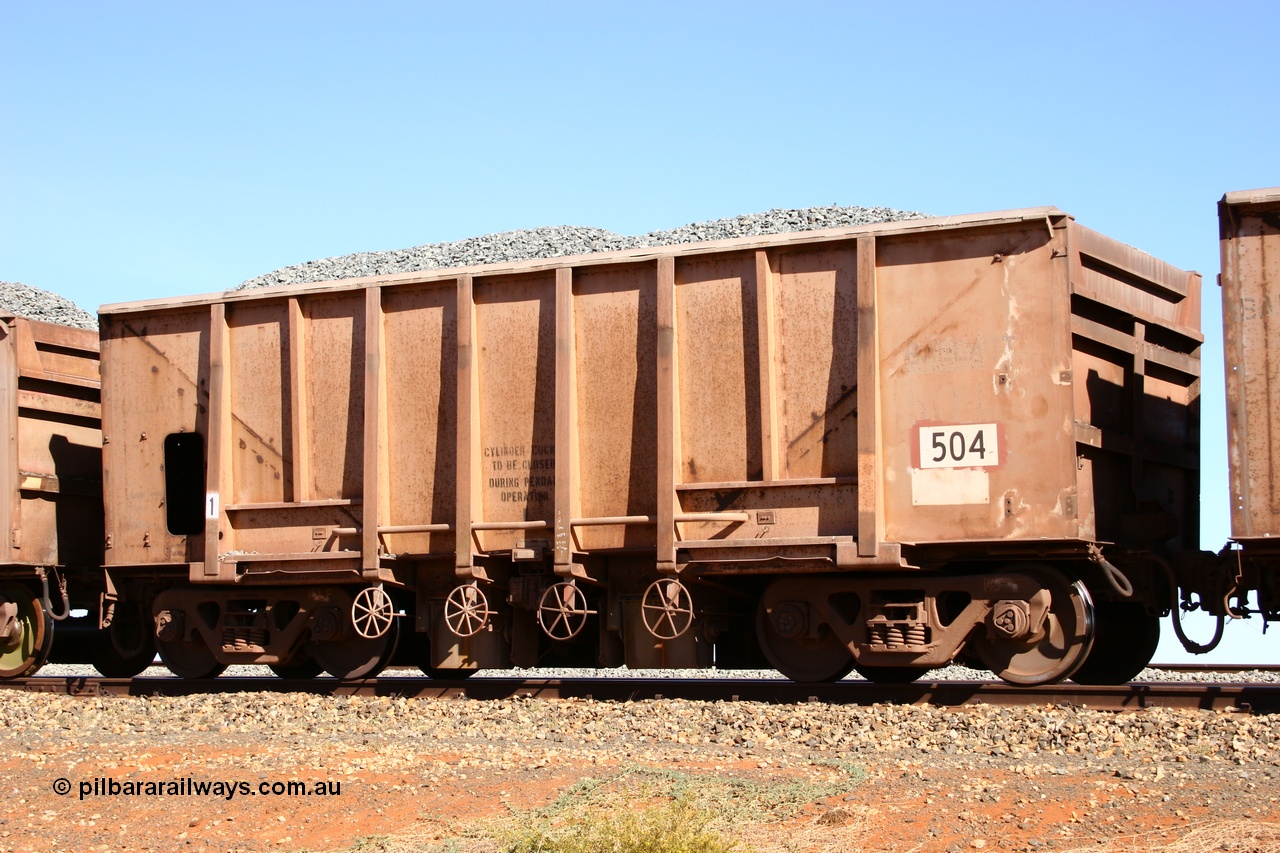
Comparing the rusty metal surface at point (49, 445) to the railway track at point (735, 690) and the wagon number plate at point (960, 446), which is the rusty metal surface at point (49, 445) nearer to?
the railway track at point (735, 690)

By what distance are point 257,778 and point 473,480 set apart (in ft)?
13.1

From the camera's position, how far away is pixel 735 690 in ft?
33.7

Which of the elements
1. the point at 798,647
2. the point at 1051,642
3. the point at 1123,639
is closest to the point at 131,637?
the point at 798,647

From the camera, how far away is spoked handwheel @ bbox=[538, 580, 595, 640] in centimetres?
1051

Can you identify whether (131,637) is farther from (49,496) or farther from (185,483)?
(185,483)

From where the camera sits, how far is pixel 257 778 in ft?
23.5

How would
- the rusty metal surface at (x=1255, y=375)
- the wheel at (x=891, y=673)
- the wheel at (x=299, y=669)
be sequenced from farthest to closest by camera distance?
the wheel at (x=299, y=669), the wheel at (x=891, y=673), the rusty metal surface at (x=1255, y=375)

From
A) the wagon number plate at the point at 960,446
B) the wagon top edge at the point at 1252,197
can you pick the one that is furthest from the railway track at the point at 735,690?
the wagon top edge at the point at 1252,197

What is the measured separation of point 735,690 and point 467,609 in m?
2.28

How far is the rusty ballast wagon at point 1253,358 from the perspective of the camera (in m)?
8.77

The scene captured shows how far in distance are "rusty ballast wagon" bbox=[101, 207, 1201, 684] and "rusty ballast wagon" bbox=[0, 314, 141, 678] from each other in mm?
1085

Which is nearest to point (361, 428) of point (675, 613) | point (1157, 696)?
point (675, 613)

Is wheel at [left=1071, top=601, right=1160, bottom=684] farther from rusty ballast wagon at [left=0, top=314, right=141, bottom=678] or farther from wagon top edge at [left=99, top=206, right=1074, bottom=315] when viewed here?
rusty ballast wagon at [left=0, top=314, right=141, bottom=678]

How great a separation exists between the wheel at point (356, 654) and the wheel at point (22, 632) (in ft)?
10.3
